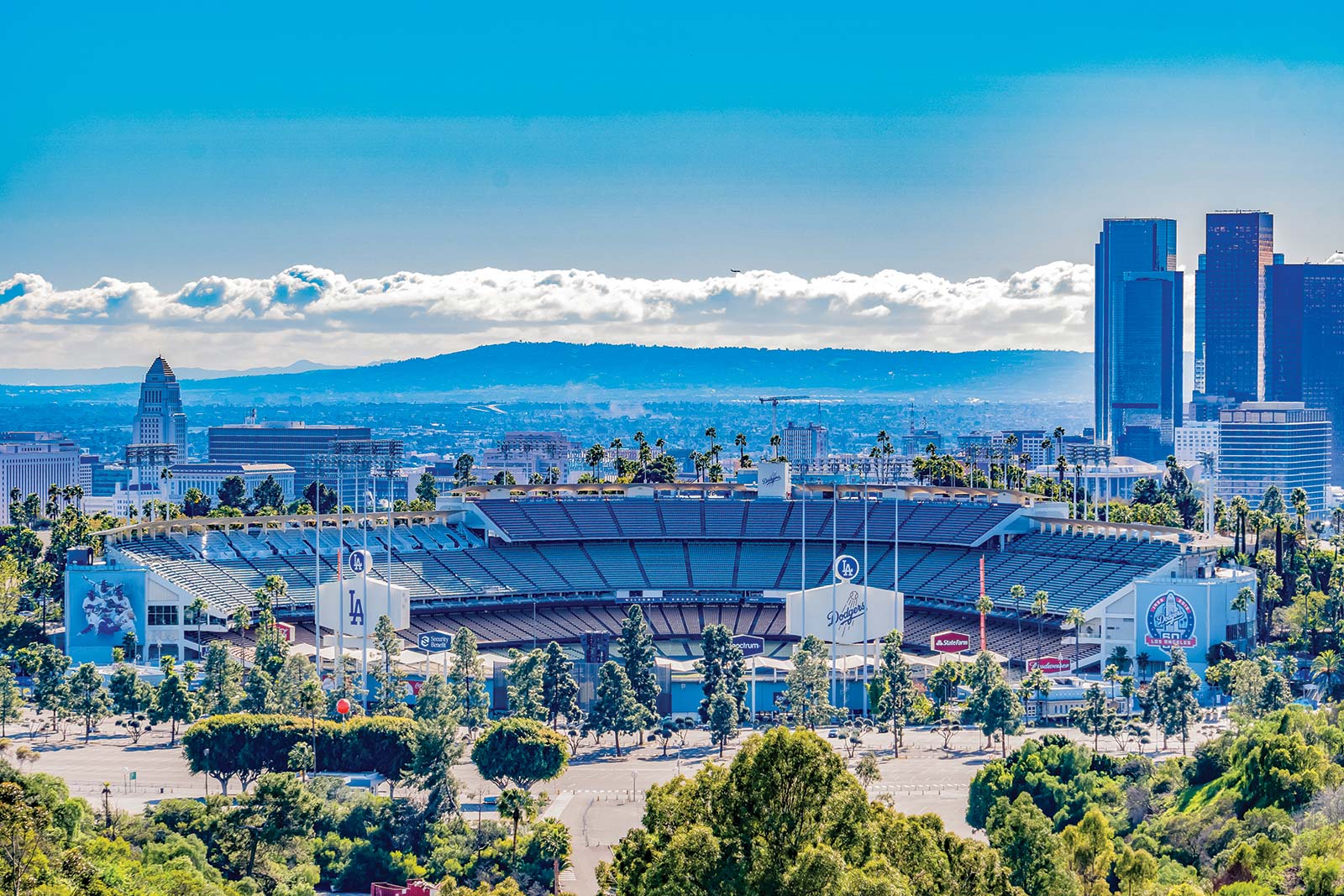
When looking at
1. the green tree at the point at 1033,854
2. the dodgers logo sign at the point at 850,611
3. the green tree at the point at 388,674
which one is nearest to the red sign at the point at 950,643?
the dodgers logo sign at the point at 850,611

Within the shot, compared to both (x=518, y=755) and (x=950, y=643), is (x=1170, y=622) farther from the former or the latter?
(x=518, y=755)

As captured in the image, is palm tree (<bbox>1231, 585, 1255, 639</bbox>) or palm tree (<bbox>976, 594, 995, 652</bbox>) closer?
palm tree (<bbox>1231, 585, 1255, 639</bbox>)

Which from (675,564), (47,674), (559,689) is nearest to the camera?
(559,689)

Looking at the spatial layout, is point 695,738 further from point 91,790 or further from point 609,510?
point 609,510

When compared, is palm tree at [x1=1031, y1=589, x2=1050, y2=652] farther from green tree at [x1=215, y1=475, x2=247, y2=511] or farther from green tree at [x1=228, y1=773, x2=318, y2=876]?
green tree at [x1=215, y1=475, x2=247, y2=511]

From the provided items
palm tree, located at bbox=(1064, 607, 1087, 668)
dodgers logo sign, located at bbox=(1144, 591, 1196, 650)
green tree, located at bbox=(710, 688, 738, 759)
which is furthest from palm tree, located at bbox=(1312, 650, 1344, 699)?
green tree, located at bbox=(710, 688, 738, 759)

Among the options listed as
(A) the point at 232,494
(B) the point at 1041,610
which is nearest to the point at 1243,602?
(B) the point at 1041,610
